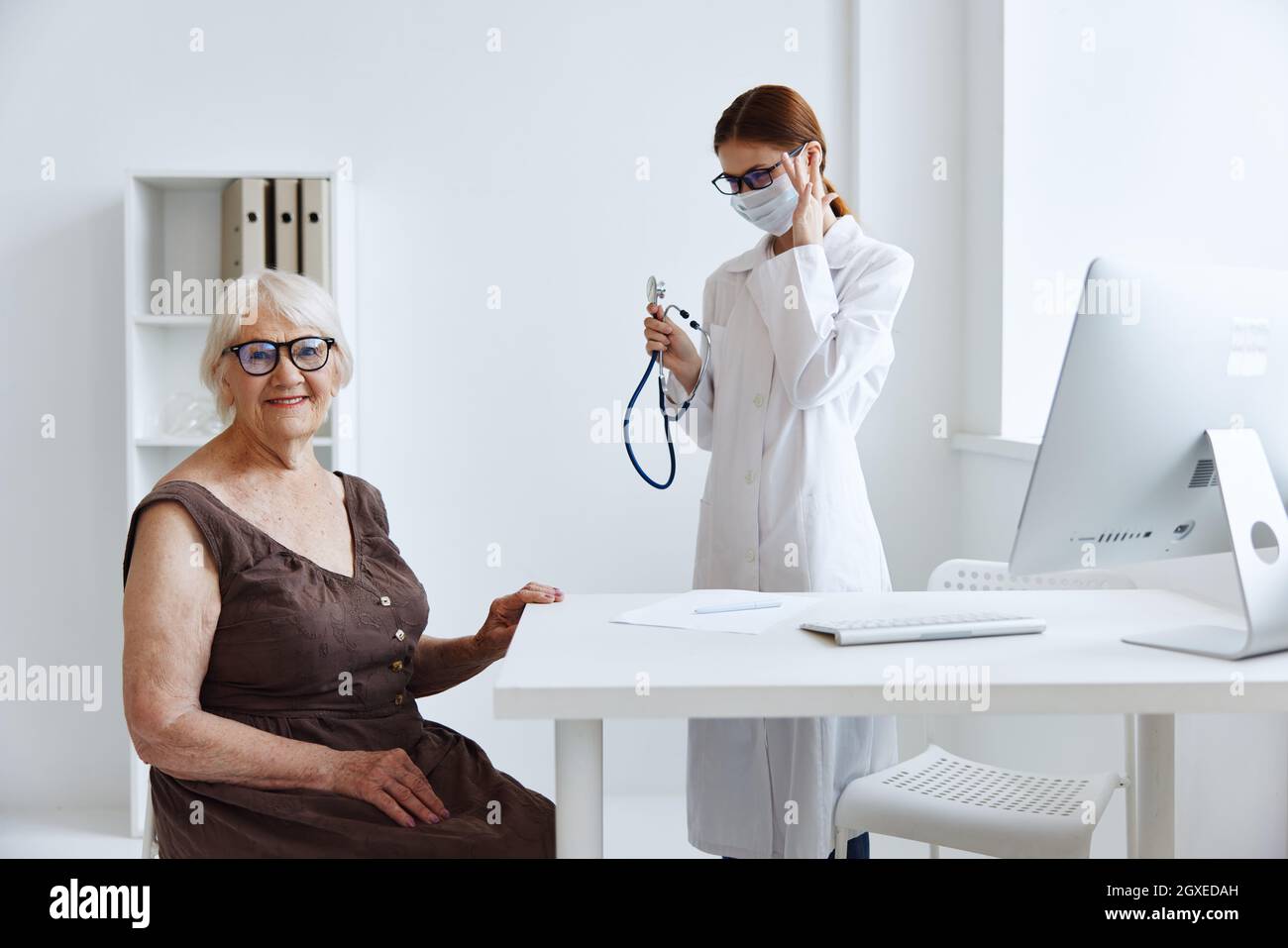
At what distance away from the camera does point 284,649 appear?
1.48m

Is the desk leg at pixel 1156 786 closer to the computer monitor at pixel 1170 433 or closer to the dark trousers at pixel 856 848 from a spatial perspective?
the computer monitor at pixel 1170 433

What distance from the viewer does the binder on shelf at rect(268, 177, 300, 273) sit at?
300cm

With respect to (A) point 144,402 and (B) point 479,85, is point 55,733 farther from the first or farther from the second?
(B) point 479,85

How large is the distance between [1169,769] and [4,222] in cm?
328

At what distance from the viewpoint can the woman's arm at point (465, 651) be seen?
1736 millimetres

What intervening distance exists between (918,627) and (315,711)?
810 millimetres

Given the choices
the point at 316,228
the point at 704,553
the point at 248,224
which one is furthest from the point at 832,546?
the point at 248,224

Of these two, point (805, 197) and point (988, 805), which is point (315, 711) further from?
point (805, 197)

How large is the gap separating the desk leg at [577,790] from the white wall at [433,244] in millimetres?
2176

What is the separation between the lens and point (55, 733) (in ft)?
10.7

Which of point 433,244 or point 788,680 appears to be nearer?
point 788,680

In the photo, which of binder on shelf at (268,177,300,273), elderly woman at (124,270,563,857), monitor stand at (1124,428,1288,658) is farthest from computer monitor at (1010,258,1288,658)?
binder on shelf at (268,177,300,273)

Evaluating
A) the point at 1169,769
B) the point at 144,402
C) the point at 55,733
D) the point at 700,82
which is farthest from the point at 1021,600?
the point at 55,733
